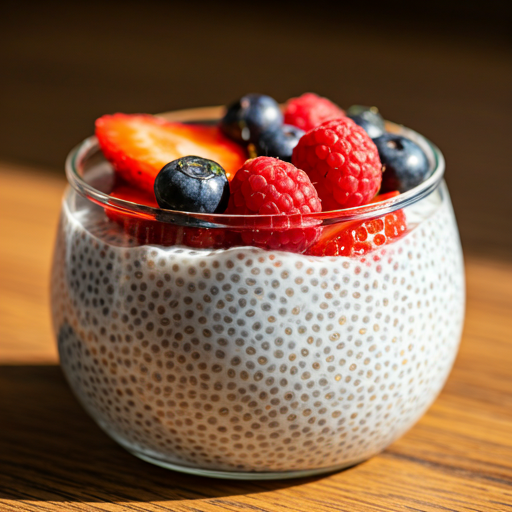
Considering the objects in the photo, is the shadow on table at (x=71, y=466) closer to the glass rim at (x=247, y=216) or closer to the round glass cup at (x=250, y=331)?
the round glass cup at (x=250, y=331)

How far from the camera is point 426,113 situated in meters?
1.75

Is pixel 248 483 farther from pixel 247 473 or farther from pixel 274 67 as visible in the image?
pixel 274 67

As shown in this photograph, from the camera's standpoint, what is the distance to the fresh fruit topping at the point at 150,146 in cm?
63

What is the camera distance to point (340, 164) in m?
0.56

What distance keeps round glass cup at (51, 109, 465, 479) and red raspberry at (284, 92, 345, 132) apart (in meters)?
0.15

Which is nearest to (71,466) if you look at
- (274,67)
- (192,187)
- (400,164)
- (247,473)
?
(247,473)

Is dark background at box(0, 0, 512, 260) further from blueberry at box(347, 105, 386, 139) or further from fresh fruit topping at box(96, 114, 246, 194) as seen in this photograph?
fresh fruit topping at box(96, 114, 246, 194)

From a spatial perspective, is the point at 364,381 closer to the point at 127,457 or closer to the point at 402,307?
the point at 402,307

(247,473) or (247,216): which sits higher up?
(247,216)

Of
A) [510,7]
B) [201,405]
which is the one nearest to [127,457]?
[201,405]

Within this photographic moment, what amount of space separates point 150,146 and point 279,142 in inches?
4.7

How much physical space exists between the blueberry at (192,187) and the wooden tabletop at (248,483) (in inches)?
9.7

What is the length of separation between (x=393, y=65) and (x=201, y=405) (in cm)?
175

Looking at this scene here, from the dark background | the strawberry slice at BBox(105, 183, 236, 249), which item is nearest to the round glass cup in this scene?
the strawberry slice at BBox(105, 183, 236, 249)
